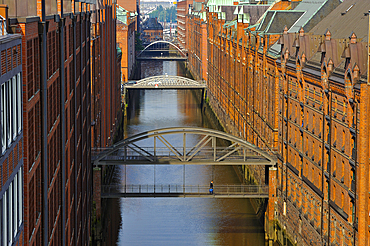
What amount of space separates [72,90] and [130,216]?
2105 centimetres

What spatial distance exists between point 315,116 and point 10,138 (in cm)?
2813

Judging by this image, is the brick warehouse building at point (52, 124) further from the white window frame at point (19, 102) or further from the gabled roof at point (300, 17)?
the gabled roof at point (300, 17)

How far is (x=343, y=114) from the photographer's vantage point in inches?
1444

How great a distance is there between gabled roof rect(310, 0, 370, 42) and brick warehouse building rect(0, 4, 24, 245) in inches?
964

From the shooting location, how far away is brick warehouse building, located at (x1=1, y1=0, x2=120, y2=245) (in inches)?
817

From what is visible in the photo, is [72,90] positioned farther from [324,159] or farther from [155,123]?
[155,123]

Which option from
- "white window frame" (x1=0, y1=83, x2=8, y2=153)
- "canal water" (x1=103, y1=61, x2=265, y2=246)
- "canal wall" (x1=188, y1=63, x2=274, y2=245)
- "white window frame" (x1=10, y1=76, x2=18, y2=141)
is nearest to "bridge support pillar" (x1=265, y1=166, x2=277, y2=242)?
"canal wall" (x1=188, y1=63, x2=274, y2=245)

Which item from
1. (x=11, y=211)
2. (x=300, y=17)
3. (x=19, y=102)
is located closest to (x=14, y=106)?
(x=19, y=102)

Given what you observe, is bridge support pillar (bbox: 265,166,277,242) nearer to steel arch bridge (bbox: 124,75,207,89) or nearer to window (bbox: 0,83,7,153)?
window (bbox: 0,83,7,153)

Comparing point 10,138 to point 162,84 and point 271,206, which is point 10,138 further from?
point 162,84

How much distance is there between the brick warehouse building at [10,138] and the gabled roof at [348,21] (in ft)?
80.3

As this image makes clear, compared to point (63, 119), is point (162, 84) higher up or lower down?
lower down

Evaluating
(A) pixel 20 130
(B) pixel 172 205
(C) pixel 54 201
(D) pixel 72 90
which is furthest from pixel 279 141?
(A) pixel 20 130

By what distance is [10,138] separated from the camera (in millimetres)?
17812
